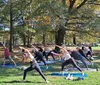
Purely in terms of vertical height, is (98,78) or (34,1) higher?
(34,1)

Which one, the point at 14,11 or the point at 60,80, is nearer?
the point at 60,80

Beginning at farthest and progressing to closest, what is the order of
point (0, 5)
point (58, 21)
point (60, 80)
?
1. point (0, 5)
2. point (58, 21)
3. point (60, 80)

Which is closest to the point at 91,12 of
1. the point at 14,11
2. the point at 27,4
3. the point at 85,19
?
the point at 85,19

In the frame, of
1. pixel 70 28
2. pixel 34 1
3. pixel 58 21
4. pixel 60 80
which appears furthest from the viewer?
pixel 70 28

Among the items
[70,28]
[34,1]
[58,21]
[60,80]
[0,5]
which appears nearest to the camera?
[60,80]

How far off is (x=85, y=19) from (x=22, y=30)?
10.0 meters

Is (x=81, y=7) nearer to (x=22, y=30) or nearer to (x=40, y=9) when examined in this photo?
(x=40, y=9)

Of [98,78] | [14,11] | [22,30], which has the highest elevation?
[14,11]

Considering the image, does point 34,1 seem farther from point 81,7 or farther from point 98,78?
point 98,78

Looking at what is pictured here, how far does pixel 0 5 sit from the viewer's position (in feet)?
111

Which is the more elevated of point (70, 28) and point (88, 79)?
point (70, 28)

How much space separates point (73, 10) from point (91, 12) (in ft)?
6.85

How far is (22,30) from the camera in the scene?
35.4 meters

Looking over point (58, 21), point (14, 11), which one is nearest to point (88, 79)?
point (58, 21)
